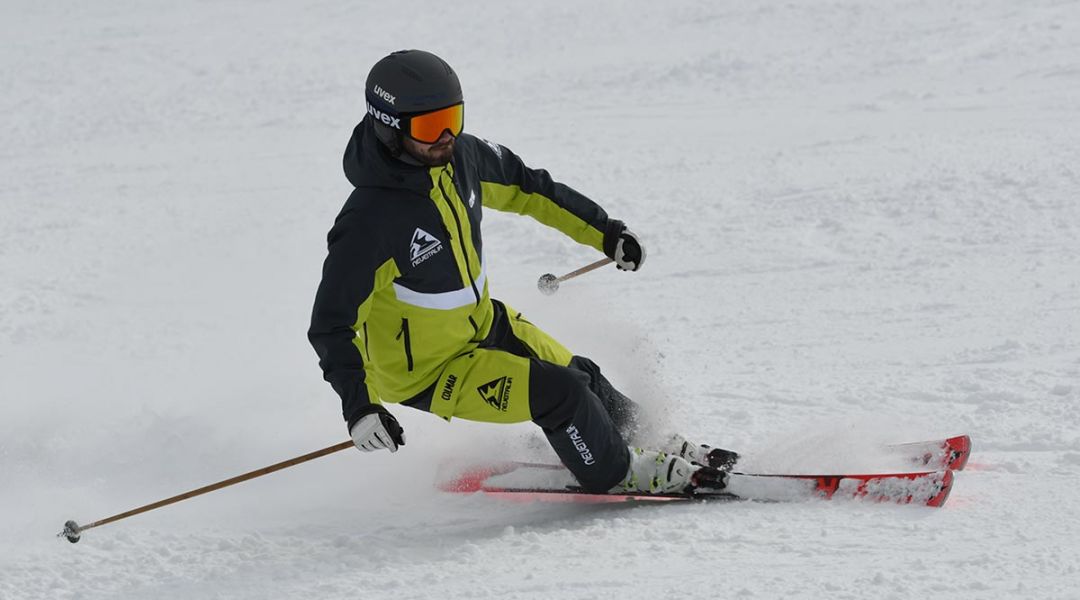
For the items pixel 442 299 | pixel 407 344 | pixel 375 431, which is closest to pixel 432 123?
pixel 442 299

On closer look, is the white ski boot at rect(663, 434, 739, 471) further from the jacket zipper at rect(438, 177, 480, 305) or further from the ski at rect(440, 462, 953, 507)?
the jacket zipper at rect(438, 177, 480, 305)

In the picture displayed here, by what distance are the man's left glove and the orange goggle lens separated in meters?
1.08

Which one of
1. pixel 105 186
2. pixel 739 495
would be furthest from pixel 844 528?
pixel 105 186

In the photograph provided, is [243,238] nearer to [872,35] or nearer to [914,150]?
[914,150]

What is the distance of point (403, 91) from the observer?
375cm

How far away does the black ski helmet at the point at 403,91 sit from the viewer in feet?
12.3

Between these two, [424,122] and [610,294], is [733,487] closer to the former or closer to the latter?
[424,122]

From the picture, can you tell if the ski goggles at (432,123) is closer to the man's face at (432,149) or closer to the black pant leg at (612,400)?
the man's face at (432,149)

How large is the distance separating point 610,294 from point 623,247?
2.21 m

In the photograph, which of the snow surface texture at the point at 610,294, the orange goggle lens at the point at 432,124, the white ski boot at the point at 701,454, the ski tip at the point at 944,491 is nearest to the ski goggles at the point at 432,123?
the orange goggle lens at the point at 432,124

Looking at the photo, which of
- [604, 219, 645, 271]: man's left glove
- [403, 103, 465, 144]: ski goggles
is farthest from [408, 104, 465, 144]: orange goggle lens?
[604, 219, 645, 271]: man's left glove

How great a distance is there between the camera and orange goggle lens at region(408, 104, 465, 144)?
3785 millimetres

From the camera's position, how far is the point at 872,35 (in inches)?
456

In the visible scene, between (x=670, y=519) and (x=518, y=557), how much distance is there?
1.98 feet
